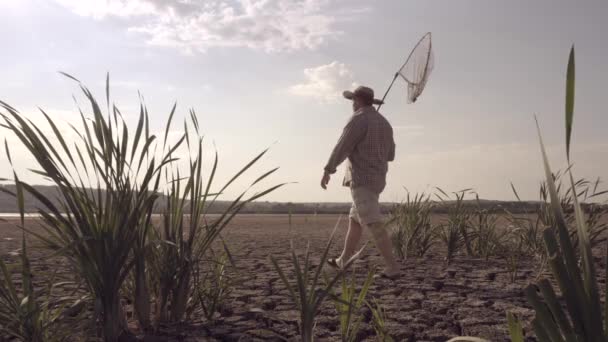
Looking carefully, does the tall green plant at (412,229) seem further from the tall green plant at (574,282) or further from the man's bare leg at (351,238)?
the tall green plant at (574,282)

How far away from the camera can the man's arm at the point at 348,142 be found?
3049mm

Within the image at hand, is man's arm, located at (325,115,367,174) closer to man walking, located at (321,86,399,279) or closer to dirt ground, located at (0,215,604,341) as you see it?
man walking, located at (321,86,399,279)

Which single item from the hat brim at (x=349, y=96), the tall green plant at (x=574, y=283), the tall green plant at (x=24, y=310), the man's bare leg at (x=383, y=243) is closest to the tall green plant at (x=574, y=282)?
the tall green plant at (x=574, y=283)

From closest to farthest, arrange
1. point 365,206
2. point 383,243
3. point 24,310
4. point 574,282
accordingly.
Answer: point 574,282
point 24,310
point 383,243
point 365,206

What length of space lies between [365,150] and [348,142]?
0.40 ft

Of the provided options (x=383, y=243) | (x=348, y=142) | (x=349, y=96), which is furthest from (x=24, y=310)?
(x=349, y=96)

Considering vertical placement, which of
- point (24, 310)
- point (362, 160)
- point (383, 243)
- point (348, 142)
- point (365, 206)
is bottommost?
point (24, 310)

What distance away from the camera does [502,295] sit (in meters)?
2.47

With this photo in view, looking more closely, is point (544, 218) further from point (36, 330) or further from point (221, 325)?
point (36, 330)

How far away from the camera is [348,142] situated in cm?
307

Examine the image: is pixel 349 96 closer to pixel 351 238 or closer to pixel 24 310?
pixel 351 238

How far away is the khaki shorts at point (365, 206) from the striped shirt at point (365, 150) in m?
0.04

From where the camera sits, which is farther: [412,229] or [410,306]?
[412,229]

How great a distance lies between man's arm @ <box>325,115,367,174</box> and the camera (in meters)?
3.05
